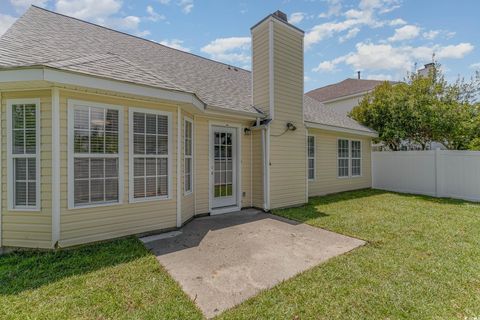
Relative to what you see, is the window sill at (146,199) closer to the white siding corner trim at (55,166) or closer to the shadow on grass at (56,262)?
the shadow on grass at (56,262)

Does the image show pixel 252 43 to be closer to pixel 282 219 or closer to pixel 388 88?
pixel 282 219

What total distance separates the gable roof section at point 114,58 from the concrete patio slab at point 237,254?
10.2 ft

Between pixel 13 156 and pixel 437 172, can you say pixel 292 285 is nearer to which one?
pixel 13 156

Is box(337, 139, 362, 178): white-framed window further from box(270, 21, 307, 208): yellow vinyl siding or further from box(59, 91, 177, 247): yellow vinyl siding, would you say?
box(59, 91, 177, 247): yellow vinyl siding

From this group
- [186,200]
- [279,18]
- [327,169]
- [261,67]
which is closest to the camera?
[186,200]

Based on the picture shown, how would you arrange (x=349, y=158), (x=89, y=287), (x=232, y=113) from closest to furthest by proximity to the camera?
(x=89, y=287) < (x=232, y=113) < (x=349, y=158)

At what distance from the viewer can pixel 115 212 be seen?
4.61 meters

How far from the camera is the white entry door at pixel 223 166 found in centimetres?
679

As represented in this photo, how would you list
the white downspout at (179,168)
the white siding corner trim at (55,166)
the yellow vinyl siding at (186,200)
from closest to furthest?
the white siding corner trim at (55,166) → the white downspout at (179,168) → the yellow vinyl siding at (186,200)

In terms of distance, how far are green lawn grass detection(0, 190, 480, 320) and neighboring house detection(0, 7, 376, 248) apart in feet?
2.53

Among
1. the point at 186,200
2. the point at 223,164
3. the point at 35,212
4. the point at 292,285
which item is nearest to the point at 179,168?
the point at 186,200

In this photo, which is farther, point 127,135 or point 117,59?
point 117,59

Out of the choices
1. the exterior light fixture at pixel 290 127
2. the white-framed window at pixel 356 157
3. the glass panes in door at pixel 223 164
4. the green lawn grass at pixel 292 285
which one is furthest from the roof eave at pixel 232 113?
the white-framed window at pixel 356 157

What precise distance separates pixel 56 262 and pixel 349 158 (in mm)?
10877
